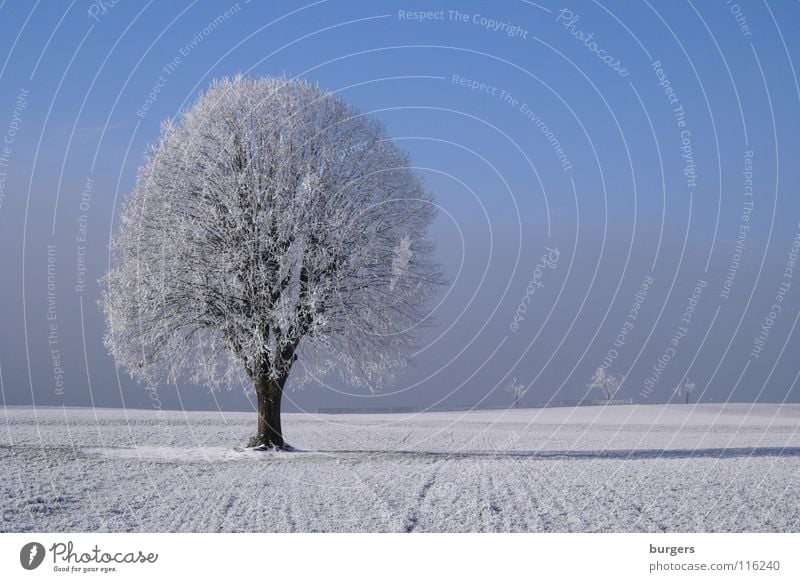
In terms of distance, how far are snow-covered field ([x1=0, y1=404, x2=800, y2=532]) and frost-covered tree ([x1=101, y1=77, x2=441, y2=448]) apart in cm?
380

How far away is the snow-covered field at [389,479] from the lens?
51.2 feet

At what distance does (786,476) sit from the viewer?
2283cm

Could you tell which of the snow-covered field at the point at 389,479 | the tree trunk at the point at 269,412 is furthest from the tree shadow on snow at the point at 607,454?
the tree trunk at the point at 269,412

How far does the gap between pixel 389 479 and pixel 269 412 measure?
28.8ft

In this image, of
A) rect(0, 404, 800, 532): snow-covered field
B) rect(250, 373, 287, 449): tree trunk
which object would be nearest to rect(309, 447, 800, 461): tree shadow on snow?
rect(0, 404, 800, 532): snow-covered field

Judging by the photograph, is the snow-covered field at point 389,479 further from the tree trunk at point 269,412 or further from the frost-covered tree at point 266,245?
the frost-covered tree at point 266,245

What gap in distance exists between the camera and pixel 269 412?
29.2m

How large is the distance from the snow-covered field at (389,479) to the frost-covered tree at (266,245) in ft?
12.5

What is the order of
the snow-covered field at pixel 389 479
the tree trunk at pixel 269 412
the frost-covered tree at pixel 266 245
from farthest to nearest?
the tree trunk at pixel 269 412, the frost-covered tree at pixel 266 245, the snow-covered field at pixel 389 479

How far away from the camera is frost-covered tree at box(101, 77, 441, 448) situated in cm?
2634

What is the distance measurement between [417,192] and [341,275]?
4.57m

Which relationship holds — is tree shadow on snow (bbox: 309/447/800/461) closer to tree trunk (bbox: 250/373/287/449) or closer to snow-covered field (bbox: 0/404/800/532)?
snow-covered field (bbox: 0/404/800/532)
